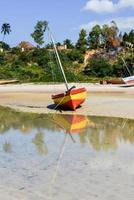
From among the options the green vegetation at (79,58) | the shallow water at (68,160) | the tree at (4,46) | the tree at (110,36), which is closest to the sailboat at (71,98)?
the shallow water at (68,160)

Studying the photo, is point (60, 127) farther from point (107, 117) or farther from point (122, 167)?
point (122, 167)

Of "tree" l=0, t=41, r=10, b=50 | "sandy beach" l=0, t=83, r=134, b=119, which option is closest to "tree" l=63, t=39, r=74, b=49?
"tree" l=0, t=41, r=10, b=50

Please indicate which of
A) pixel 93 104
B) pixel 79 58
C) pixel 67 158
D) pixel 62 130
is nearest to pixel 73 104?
pixel 93 104

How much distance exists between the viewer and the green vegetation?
68.4 metres

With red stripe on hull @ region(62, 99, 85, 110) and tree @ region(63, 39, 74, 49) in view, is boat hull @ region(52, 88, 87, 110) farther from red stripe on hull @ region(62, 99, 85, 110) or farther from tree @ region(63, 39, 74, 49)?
tree @ region(63, 39, 74, 49)

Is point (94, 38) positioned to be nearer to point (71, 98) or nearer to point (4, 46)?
point (4, 46)

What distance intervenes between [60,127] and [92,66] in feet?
156

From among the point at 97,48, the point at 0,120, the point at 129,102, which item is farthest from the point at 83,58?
the point at 0,120

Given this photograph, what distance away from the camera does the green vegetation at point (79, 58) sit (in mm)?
68375

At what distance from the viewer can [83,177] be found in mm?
13555

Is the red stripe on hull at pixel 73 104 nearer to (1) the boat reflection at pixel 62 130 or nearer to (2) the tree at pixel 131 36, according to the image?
(1) the boat reflection at pixel 62 130

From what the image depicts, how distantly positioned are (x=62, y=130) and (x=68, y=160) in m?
7.94

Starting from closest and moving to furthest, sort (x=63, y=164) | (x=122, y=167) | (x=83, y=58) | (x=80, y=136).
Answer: (x=122, y=167) → (x=63, y=164) → (x=80, y=136) → (x=83, y=58)

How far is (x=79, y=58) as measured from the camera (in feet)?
263
